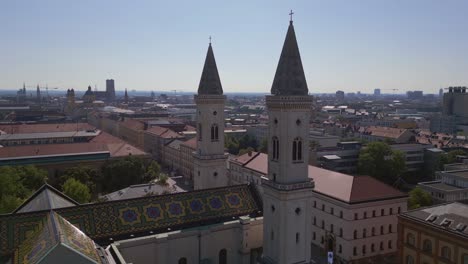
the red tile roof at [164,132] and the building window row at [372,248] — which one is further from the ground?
the red tile roof at [164,132]

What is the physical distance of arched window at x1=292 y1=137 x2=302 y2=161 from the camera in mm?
47875

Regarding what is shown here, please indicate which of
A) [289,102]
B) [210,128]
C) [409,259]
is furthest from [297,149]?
[409,259]

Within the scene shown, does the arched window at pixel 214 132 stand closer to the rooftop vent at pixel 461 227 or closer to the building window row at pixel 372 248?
the building window row at pixel 372 248

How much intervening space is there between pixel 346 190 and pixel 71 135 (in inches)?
5134

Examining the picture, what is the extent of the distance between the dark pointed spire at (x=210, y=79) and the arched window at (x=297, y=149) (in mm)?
19548

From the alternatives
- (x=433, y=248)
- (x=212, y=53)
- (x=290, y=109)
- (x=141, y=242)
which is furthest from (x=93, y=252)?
(x=433, y=248)

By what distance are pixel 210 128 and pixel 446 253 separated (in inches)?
1489

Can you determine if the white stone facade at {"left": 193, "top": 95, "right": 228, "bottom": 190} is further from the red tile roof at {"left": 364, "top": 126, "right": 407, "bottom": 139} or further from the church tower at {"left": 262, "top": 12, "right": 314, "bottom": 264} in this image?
the red tile roof at {"left": 364, "top": 126, "right": 407, "bottom": 139}

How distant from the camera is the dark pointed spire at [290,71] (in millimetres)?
47438

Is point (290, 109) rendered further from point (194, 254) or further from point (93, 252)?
point (93, 252)

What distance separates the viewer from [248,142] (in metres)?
176

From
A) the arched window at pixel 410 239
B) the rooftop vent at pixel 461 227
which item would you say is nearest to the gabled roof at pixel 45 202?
the arched window at pixel 410 239

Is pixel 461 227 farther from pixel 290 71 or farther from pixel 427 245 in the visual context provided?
pixel 290 71

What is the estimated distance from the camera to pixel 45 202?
170 ft
